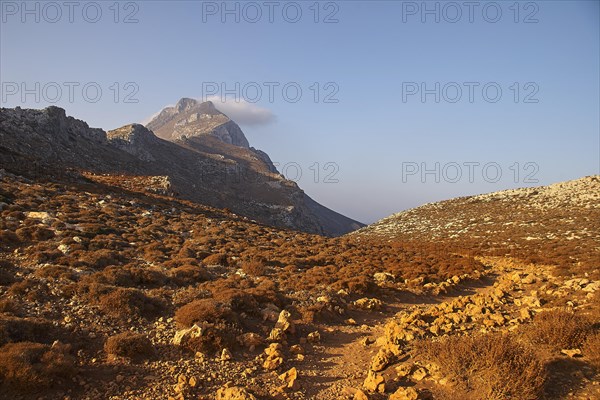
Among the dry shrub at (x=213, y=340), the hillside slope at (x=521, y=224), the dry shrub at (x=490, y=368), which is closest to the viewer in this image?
the dry shrub at (x=490, y=368)

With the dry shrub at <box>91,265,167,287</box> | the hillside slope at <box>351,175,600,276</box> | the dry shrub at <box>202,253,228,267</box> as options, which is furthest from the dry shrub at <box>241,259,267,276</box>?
the hillside slope at <box>351,175,600,276</box>

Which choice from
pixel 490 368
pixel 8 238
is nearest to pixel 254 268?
pixel 8 238

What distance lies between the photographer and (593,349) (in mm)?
8234

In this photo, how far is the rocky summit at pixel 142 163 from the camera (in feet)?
158

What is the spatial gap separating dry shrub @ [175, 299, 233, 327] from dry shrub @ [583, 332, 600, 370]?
9578 mm

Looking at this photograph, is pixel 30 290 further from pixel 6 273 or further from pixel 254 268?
pixel 254 268

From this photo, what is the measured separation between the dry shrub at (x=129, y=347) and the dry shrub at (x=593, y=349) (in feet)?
35.0

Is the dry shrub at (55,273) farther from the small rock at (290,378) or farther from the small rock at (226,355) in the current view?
the small rock at (290,378)

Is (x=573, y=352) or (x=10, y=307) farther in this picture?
(x=10, y=307)

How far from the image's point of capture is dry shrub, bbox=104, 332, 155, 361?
882 cm

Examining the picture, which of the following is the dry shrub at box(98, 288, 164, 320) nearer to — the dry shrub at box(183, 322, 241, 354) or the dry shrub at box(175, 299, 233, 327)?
the dry shrub at box(175, 299, 233, 327)

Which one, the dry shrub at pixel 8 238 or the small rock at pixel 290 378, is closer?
the small rock at pixel 290 378

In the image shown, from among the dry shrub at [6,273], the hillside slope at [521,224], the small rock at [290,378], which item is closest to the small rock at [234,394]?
the small rock at [290,378]

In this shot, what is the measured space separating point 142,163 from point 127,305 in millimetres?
73935
